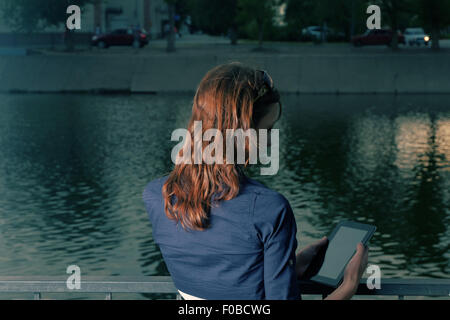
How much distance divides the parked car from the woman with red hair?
5814 centimetres

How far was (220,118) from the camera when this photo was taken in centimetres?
257

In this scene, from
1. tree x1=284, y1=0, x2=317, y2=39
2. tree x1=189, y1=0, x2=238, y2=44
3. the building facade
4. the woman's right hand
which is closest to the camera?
the woman's right hand

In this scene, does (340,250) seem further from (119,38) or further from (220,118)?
(119,38)

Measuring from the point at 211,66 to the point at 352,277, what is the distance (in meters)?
38.0

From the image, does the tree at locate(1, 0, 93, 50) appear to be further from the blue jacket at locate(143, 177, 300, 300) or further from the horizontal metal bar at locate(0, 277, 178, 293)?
the blue jacket at locate(143, 177, 300, 300)

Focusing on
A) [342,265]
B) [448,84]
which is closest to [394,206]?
[342,265]

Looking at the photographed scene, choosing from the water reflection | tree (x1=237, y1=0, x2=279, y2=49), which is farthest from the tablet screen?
tree (x1=237, y1=0, x2=279, y2=49)

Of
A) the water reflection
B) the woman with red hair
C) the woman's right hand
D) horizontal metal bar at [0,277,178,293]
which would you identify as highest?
the woman with red hair

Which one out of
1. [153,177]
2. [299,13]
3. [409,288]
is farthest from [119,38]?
[409,288]

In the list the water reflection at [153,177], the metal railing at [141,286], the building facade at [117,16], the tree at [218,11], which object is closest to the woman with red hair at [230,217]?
the metal railing at [141,286]

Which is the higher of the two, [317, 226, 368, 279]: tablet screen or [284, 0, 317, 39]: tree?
[284, 0, 317, 39]: tree

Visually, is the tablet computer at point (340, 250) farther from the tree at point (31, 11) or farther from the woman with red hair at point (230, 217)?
the tree at point (31, 11)

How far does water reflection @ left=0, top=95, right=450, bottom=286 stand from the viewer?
1166 centimetres
